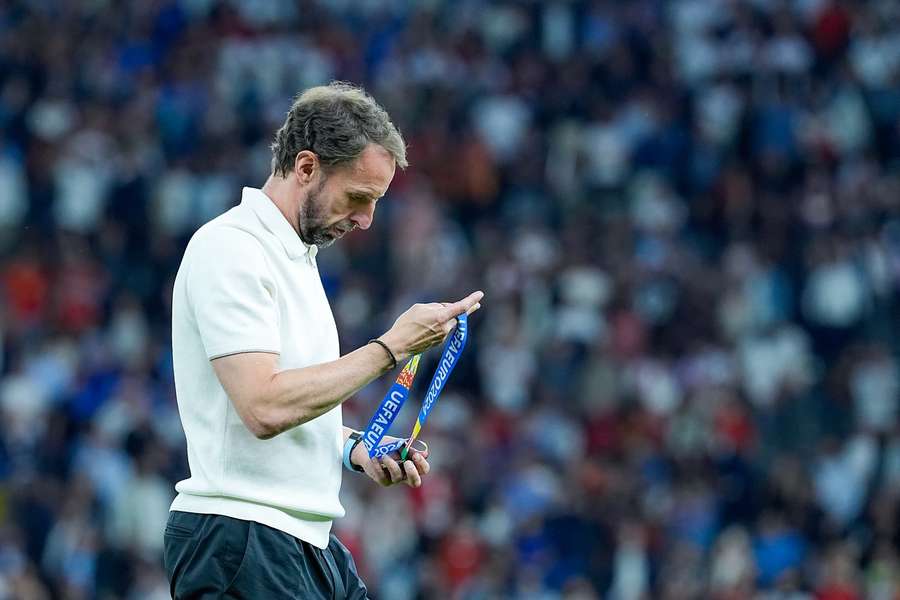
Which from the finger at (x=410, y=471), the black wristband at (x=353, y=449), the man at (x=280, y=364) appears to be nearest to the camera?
the man at (x=280, y=364)

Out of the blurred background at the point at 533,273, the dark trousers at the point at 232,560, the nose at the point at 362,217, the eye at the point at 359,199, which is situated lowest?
the blurred background at the point at 533,273

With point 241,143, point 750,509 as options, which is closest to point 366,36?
point 241,143

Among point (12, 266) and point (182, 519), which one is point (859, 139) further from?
point (182, 519)

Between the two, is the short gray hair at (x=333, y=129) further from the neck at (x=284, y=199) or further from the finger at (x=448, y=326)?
the finger at (x=448, y=326)

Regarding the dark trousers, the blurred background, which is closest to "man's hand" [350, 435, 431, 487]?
the dark trousers

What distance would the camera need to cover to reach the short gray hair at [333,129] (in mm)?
4062

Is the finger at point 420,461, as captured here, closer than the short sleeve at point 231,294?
No

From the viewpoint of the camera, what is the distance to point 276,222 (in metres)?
4.05

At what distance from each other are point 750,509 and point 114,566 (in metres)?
4.77

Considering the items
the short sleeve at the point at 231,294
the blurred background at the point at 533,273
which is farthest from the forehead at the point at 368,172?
the blurred background at the point at 533,273

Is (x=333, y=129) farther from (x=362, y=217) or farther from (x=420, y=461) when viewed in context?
(x=420, y=461)

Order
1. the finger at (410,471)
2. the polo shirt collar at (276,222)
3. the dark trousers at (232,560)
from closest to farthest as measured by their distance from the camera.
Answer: the dark trousers at (232,560), the polo shirt collar at (276,222), the finger at (410,471)

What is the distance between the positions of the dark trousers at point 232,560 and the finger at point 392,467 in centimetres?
33

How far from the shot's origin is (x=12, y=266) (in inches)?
561
